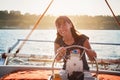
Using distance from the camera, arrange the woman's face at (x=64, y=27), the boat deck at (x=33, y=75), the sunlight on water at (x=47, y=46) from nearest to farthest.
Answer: the woman's face at (x=64, y=27) → the boat deck at (x=33, y=75) → the sunlight on water at (x=47, y=46)

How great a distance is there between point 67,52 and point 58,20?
43cm

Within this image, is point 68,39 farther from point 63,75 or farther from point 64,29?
point 63,75

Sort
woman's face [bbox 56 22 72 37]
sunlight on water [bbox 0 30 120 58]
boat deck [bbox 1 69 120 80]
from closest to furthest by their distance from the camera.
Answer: woman's face [bbox 56 22 72 37], boat deck [bbox 1 69 120 80], sunlight on water [bbox 0 30 120 58]

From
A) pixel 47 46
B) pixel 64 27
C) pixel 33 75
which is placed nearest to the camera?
pixel 64 27

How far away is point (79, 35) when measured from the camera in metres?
3.50

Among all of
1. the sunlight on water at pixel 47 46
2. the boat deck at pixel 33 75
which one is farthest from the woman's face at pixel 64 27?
the sunlight on water at pixel 47 46

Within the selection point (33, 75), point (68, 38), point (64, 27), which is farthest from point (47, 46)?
point (64, 27)

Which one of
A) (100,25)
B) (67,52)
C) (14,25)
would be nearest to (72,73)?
(67,52)

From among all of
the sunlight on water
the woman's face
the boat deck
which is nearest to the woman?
the woman's face

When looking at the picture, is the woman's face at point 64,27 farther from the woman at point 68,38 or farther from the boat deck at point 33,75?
the boat deck at point 33,75

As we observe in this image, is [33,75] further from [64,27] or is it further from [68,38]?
[64,27]

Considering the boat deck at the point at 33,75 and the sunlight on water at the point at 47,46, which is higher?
the sunlight on water at the point at 47,46

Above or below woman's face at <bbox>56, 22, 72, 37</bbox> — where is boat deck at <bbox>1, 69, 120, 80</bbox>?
below

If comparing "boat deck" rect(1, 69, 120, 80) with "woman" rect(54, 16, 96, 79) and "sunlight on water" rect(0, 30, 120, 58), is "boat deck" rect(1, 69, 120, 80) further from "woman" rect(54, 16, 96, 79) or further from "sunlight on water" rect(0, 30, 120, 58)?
"sunlight on water" rect(0, 30, 120, 58)
